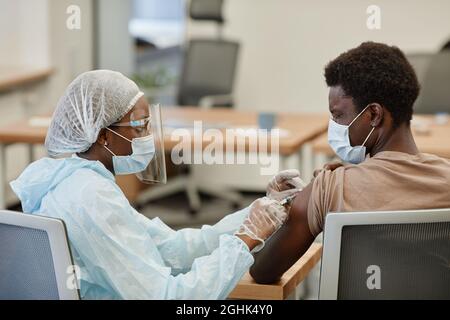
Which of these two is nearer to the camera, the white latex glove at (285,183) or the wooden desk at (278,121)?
the white latex glove at (285,183)

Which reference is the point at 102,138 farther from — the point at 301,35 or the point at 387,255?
the point at 301,35

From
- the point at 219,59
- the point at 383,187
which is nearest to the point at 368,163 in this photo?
the point at 383,187

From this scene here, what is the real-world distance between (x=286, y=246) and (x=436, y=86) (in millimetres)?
2773

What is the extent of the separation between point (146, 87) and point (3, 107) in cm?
83

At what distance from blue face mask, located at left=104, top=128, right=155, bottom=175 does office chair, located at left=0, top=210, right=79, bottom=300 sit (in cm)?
32

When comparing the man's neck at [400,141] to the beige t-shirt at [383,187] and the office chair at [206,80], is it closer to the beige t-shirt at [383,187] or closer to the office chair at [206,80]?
the beige t-shirt at [383,187]

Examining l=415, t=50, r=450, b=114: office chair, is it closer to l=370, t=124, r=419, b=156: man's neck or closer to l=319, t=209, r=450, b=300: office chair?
l=370, t=124, r=419, b=156: man's neck

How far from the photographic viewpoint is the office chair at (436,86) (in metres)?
4.18

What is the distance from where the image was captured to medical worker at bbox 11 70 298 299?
1.54 meters

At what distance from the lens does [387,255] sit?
4.79ft

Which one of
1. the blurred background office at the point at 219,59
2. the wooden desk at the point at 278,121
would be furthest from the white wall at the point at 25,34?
the wooden desk at the point at 278,121

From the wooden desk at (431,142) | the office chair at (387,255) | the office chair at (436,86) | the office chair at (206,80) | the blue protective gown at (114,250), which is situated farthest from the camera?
the office chair at (206,80)

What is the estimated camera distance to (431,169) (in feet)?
5.26
